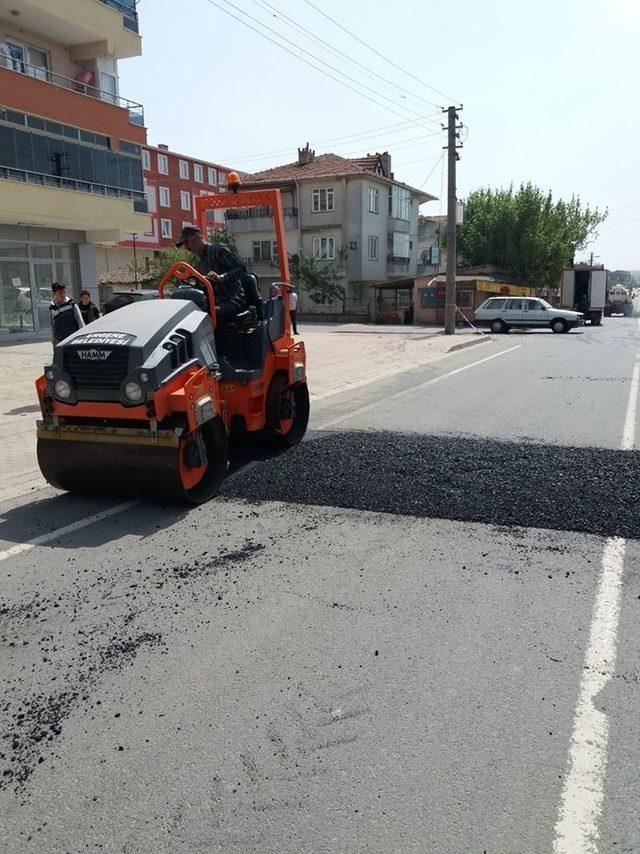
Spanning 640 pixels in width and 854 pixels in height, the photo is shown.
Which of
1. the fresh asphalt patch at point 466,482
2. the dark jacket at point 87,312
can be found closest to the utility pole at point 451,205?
the dark jacket at point 87,312

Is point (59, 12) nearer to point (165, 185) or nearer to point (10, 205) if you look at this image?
point (10, 205)

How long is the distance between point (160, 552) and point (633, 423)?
273 inches

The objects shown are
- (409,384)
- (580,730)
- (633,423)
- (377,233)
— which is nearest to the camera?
(580,730)

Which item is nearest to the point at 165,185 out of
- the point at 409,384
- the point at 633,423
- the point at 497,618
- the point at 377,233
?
the point at 377,233

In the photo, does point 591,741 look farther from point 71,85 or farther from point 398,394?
point 71,85

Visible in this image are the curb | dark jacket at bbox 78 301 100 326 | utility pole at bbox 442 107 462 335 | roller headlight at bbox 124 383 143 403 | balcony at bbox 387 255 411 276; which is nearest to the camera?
roller headlight at bbox 124 383 143 403

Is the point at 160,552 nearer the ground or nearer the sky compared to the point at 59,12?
nearer the ground

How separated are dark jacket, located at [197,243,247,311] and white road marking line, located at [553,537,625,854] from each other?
A: 13.7ft

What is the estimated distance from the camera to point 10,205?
2020 centimetres

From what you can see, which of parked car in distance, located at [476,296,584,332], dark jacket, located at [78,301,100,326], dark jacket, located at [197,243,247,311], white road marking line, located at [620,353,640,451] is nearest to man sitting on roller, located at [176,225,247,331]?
dark jacket, located at [197,243,247,311]

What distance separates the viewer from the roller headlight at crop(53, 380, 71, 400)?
542cm

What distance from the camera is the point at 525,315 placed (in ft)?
104

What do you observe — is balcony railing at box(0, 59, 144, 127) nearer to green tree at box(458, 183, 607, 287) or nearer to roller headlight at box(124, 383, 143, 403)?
roller headlight at box(124, 383, 143, 403)

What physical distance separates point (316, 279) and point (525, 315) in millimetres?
17035
